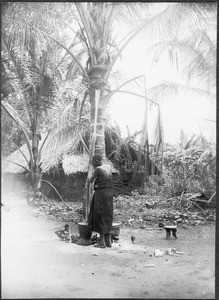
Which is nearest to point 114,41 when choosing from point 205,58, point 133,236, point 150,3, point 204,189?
point 150,3

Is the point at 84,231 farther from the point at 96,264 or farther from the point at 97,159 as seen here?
the point at 97,159

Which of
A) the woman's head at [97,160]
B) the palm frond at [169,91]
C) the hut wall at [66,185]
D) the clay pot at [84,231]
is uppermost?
the palm frond at [169,91]

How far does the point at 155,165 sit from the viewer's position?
395cm

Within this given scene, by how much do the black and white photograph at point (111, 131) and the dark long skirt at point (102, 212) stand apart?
12 millimetres

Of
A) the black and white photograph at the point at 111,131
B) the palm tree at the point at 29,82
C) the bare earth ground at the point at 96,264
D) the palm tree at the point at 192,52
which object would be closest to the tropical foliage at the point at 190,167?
the black and white photograph at the point at 111,131

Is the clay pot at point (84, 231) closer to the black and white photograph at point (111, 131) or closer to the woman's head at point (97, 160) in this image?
the black and white photograph at point (111, 131)

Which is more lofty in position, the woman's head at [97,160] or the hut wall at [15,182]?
the woman's head at [97,160]

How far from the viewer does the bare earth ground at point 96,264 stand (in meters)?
3.07

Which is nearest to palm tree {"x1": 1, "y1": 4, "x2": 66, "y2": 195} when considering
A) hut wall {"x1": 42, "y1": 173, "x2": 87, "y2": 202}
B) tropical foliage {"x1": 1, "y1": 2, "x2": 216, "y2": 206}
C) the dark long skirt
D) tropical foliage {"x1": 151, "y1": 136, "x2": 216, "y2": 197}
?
tropical foliage {"x1": 1, "y1": 2, "x2": 216, "y2": 206}

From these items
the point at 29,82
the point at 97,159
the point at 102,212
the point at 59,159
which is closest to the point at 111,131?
the point at 97,159

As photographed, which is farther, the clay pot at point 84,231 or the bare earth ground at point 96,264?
the clay pot at point 84,231

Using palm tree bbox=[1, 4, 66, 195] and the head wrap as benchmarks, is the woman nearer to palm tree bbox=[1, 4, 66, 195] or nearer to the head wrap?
the head wrap

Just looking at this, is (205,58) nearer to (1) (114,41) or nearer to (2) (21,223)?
(1) (114,41)

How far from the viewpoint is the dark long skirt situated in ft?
12.5
